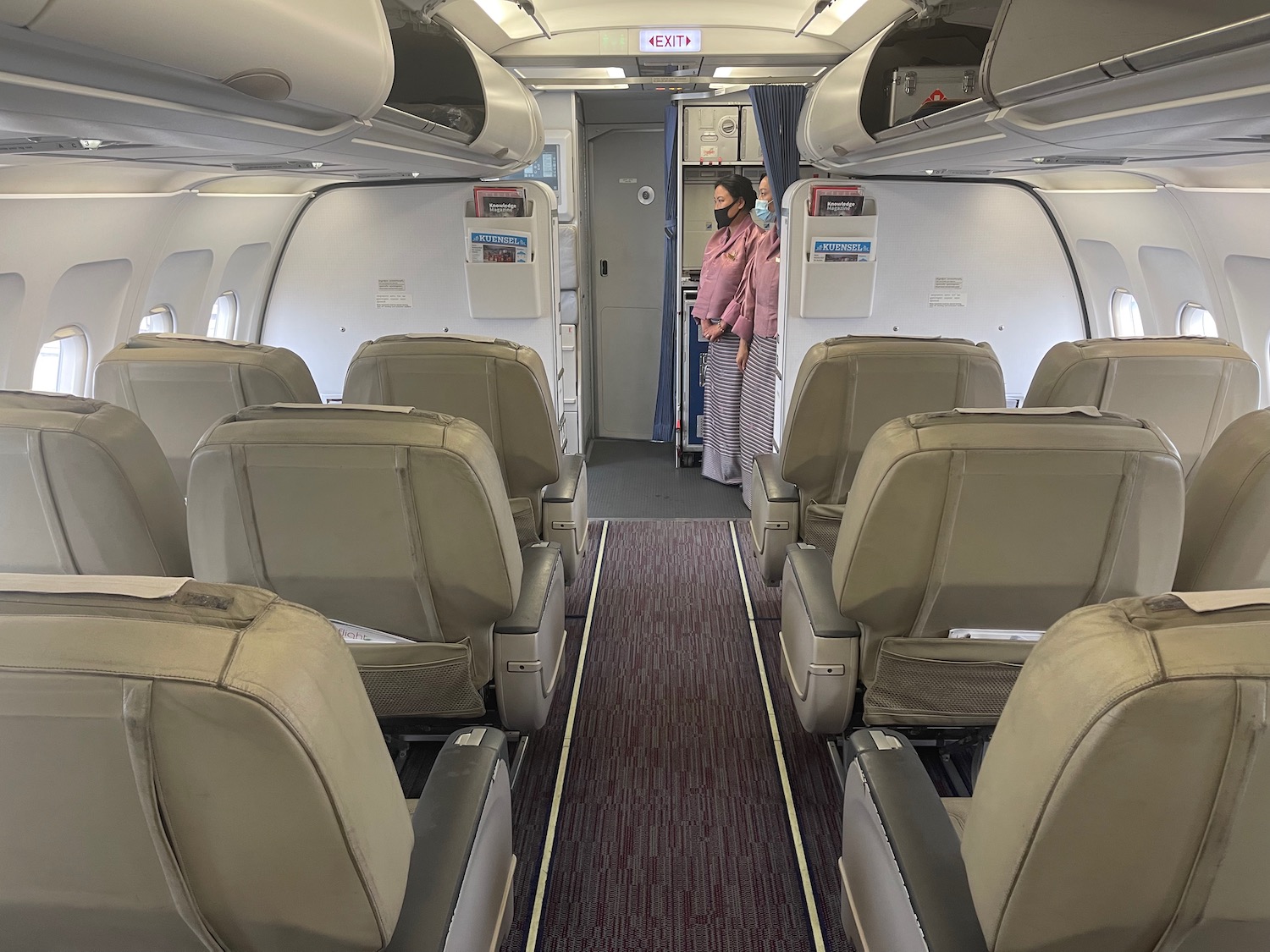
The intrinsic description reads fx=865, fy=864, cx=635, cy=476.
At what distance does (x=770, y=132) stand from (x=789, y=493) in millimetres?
2987

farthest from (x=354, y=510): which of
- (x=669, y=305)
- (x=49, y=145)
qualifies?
(x=669, y=305)

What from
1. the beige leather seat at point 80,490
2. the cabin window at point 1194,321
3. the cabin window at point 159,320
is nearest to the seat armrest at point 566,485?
the beige leather seat at point 80,490

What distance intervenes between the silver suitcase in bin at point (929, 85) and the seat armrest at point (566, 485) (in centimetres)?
214

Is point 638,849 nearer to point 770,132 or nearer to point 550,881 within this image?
point 550,881

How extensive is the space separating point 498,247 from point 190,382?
2.82 m

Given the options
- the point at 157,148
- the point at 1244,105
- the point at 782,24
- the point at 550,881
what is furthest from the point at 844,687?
the point at 782,24

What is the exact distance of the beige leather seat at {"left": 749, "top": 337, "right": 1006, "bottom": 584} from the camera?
326 cm

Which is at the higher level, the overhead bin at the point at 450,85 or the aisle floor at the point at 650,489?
the overhead bin at the point at 450,85

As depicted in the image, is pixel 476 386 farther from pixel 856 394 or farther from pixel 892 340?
pixel 892 340

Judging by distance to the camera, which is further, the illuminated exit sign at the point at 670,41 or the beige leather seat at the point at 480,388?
the illuminated exit sign at the point at 670,41

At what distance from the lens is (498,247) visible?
570cm

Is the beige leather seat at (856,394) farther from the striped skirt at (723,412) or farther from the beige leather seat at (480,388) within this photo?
the striped skirt at (723,412)

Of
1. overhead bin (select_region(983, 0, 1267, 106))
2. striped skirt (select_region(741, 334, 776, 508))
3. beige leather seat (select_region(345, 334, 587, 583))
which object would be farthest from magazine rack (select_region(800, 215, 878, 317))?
overhead bin (select_region(983, 0, 1267, 106))

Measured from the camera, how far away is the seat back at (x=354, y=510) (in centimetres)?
193
